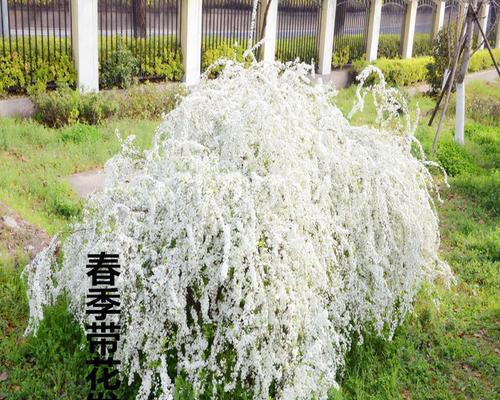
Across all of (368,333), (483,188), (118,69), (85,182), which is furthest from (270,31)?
(368,333)

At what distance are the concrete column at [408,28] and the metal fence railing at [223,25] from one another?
24.1ft

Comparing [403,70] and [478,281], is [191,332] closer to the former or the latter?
[478,281]

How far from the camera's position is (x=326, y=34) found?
1627 centimetres

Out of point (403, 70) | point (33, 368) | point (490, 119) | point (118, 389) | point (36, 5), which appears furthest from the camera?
point (403, 70)

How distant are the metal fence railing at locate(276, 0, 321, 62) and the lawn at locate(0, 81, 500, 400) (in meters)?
7.95

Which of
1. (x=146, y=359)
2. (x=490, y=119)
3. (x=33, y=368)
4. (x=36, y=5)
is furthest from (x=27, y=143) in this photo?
(x=490, y=119)

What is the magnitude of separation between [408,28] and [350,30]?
320 centimetres

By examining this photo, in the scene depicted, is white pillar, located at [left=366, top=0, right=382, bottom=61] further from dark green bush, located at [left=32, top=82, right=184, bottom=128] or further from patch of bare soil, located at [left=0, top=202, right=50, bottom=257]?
patch of bare soil, located at [left=0, top=202, right=50, bottom=257]

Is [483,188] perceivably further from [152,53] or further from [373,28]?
[373,28]

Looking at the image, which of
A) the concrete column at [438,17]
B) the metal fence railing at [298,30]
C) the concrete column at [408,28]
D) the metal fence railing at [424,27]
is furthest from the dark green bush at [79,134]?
the concrete column at [438,17]

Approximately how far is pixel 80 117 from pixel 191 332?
6.89 metres

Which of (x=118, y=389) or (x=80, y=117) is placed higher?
(x=80, y=117)

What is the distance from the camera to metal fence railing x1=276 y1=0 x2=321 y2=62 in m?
15.4

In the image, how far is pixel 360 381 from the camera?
4012 mm
